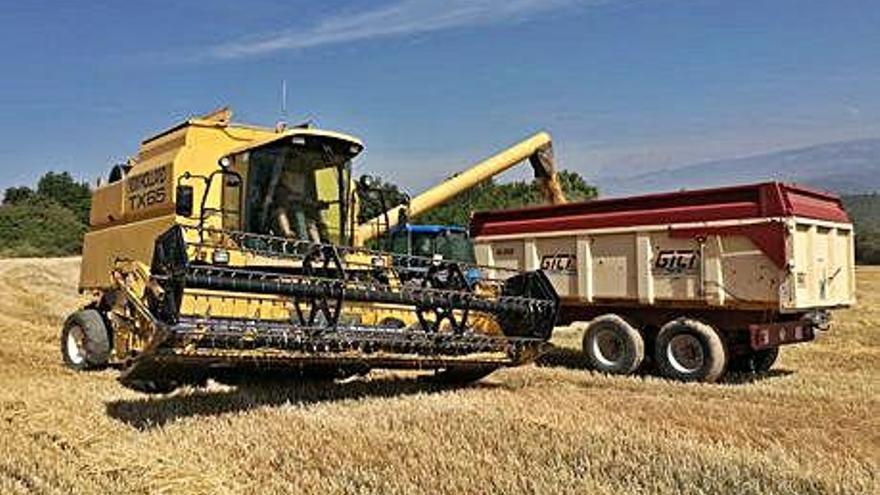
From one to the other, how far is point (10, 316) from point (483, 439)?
41.4 ft

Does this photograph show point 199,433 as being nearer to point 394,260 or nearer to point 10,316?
point 394,260

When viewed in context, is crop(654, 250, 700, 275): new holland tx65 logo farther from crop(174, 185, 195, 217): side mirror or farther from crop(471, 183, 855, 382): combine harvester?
crop(174, 185, 195, 217): side mirror

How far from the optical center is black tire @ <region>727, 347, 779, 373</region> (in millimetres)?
10333

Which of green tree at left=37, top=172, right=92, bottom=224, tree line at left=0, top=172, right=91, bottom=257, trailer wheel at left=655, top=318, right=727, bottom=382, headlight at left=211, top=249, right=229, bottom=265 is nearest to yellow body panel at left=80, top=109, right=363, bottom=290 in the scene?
headlight at left=211, top=249, right=229, bottom=265

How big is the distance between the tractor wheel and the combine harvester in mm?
2375

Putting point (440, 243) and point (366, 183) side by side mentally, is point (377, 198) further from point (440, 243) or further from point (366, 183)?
point (440, 243)

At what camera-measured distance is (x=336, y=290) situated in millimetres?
6598

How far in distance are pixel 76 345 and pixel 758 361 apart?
284 inches

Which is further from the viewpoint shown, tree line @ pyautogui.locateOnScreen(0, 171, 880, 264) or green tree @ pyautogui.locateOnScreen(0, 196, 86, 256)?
green tree @ pyautogui.locateOnScreen(0, 196, 86, 256)

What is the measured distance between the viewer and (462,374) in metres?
8.21

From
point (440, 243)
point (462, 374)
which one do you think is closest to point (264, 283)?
point (462, 374)

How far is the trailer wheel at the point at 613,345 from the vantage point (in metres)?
9.98

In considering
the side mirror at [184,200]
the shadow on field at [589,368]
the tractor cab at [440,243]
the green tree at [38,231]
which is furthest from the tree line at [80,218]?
the side mirror at [184,200]

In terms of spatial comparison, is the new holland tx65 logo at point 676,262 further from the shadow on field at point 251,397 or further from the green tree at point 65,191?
the green tree at point 65,191
